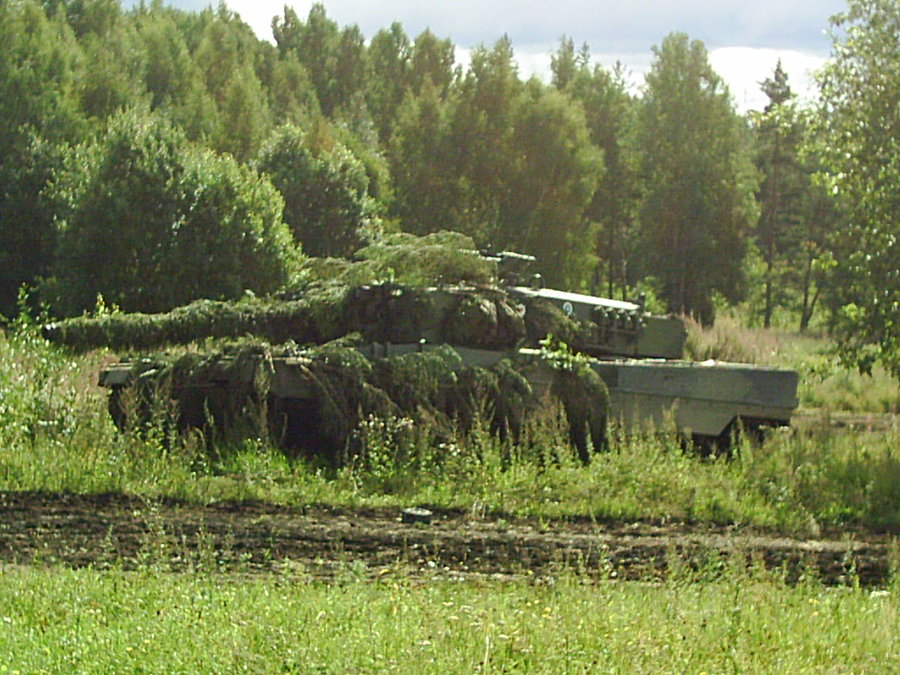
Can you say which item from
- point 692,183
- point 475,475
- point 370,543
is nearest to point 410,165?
point 692,183

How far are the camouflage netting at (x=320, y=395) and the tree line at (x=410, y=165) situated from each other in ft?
17.0

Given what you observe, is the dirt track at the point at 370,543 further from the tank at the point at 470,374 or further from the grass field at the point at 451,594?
the tank at the point at 470,374

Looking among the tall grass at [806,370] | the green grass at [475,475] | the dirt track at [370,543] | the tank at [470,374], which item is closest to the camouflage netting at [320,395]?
the tank at [470,374]

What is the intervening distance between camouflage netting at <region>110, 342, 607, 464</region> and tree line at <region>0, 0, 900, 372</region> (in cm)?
518

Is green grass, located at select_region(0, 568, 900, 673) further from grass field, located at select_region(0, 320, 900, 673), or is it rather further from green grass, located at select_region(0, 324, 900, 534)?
green grass, located at select_region(0, 324, 900, 534)

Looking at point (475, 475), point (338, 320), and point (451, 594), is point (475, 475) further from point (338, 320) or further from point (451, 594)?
point (451, 594)

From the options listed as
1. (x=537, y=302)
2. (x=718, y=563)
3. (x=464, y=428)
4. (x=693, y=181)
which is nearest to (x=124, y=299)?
(x=537, y=302)

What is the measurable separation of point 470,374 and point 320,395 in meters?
1.62

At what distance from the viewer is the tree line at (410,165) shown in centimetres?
1677

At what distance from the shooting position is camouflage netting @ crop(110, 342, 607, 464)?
42.3 feet

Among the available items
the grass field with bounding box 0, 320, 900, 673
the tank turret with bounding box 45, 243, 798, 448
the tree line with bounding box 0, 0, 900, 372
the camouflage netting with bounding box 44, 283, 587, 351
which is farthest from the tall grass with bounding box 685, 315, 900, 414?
the grass field with bounding box 0, 320, 900, 673

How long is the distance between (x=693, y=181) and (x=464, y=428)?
39.5m

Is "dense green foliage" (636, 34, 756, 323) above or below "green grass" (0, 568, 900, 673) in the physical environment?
above

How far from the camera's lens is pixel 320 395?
1300 centimetres
